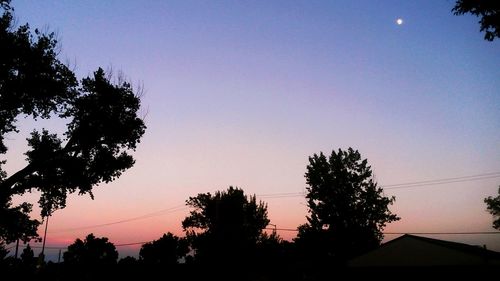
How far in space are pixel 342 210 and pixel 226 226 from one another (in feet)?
62.0

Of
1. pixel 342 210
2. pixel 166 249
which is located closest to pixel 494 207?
pixel 342 210

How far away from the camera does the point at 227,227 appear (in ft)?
171

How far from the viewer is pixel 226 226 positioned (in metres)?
52.1

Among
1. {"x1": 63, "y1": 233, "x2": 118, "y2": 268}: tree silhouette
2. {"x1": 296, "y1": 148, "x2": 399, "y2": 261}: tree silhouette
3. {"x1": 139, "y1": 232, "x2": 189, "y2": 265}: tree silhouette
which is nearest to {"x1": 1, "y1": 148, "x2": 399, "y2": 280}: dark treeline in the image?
{"x1": 296, "y1": 148, "x2": 399, "y2": 261}: tree silhouette

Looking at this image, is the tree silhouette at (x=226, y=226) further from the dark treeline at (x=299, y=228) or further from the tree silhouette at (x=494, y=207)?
the tree silhouette at (x=494, y=207)

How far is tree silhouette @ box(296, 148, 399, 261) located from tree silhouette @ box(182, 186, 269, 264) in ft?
28.4

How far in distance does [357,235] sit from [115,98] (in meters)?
46.3

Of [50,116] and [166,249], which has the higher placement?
[50,116]

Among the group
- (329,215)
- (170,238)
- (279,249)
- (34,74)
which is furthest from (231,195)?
(34,74)

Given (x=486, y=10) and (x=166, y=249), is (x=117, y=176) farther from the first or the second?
(x=166, y=249)

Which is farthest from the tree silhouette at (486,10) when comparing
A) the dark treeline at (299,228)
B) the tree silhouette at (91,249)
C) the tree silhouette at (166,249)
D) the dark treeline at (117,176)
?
the tree silhouette at (91,249)

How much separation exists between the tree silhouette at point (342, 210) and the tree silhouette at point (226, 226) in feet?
28.4

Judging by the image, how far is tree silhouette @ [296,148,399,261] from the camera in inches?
2181

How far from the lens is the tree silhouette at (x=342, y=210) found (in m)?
55.4
